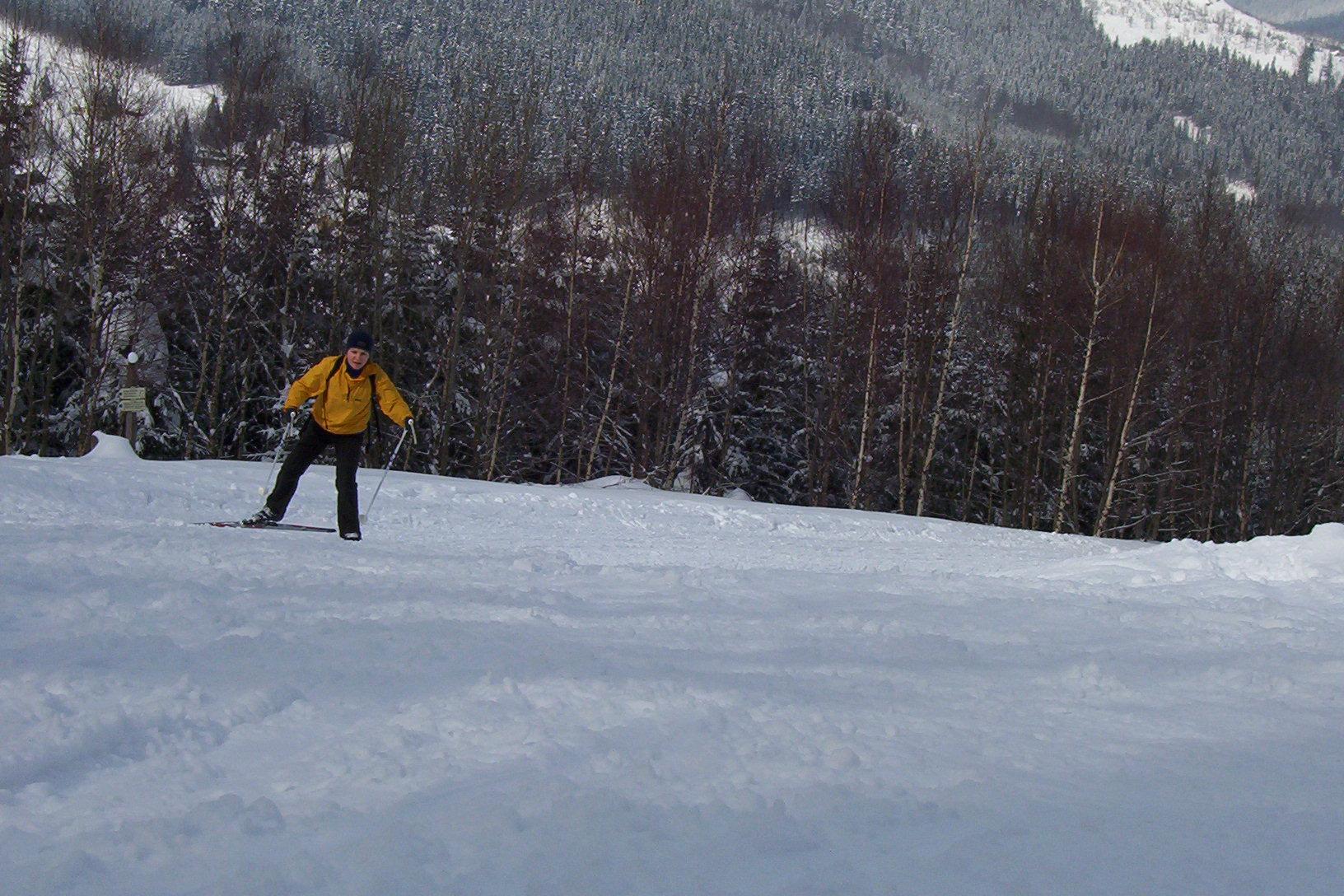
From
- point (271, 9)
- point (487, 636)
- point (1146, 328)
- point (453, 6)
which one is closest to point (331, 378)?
point (487, 636)

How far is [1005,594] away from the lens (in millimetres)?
5703

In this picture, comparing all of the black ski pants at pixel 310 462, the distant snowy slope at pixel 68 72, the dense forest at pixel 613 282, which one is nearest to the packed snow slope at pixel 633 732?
the black ski pants at pixel 310 462

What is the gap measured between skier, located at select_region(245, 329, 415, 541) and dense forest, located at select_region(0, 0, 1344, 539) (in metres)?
13.5

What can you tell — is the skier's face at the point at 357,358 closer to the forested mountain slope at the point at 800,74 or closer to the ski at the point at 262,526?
the ski at the point at 262,526

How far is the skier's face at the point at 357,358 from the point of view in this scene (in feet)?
24.8

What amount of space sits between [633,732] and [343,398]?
5.91 metres

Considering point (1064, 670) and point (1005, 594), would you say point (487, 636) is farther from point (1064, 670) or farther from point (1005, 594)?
point (1005, 594)

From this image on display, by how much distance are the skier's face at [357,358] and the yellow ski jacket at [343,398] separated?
7 centimetres

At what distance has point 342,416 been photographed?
7.71m

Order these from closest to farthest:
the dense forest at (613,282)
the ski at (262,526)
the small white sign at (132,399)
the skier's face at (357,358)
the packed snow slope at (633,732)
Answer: the packed snow slope at (633,732) < the ski at (262,526) < the skier's face at (357,358) < the small white sign at (132,399) < the dense forest at (613,282)

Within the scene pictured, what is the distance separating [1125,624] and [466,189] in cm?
1985

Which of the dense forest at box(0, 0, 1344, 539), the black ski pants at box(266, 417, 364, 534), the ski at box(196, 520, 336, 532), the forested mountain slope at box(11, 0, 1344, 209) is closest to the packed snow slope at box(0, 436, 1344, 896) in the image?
the ski at box(196, 520, 336, 532)

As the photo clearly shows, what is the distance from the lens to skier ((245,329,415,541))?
7.61 m

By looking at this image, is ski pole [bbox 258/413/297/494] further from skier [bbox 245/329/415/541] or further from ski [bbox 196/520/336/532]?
ski [bbox 196/520/336/532]
